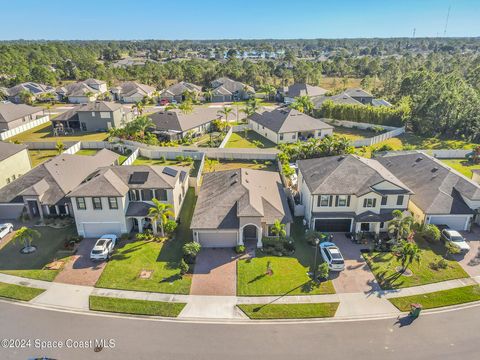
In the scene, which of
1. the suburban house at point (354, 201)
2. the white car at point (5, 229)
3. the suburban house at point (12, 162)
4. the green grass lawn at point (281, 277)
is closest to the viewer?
the green grass lawn at point (281, 277)

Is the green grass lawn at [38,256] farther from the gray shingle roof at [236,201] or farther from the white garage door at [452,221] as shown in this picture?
the white garage door at [452,221]

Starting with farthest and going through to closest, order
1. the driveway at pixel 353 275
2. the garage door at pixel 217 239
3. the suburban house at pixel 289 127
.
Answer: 1. the suburban house at pixel 289 127
2. the garage door at pixel 217 239
3. the driveway at pixel 353 275

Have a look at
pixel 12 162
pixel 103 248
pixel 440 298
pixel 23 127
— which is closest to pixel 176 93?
pixel 23 127

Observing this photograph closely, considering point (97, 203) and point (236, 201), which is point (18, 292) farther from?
point (236, 201)

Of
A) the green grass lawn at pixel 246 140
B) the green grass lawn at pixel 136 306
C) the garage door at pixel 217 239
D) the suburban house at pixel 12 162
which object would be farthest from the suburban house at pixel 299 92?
the green grass lawn at pixel 136 306

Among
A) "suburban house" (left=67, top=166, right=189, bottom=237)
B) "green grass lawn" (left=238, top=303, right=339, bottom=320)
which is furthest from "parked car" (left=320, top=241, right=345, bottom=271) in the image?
"suburban house" (left=67, top=166, right=189, bottom=237)

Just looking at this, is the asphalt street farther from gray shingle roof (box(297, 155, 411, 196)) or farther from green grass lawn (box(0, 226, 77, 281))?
gray shingle roof (box(297, 155, 411, 196))

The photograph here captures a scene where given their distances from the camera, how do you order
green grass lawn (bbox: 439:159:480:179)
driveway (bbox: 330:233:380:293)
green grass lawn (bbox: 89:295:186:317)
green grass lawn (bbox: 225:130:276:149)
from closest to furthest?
green grass lawn (bbox: 89:295:186:317) < driveway (bbox: 330:233:380:293) < green grass lawn (bbox: 439:159:480:179) < green grass lawn (bbox: 225:130:276:149)
